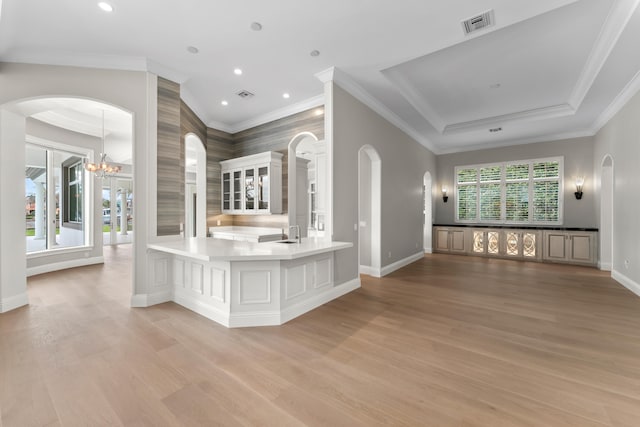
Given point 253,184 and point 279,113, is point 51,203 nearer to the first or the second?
point 253,184

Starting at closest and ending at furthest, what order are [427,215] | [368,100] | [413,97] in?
[368,100] → [413,97] → [427,215]

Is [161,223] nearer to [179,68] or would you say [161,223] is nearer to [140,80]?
[140,80]

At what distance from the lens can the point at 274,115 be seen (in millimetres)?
5441

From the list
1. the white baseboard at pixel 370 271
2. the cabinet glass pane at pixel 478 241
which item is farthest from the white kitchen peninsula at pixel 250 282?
the cabinet glass pane at pixel 478 241

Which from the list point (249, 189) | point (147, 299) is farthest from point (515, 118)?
point (147, 299)

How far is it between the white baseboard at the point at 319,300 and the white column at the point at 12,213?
3.57 metres

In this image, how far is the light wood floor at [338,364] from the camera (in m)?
1.74

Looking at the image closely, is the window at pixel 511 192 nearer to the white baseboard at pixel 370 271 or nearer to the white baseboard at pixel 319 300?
the white baseboard at pixel 370 271

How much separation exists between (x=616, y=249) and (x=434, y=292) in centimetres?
382

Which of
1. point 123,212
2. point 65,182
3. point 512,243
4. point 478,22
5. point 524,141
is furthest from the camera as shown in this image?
point 123,212

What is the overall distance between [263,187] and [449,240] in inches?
228

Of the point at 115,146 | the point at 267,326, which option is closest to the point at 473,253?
the point at 267,326

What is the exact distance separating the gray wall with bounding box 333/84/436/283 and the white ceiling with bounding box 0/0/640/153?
46 cm

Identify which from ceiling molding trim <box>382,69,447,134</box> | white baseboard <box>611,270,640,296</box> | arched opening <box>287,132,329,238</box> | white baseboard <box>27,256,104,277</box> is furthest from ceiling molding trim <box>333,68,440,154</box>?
white baseboard <box>27,256,104,277</box>
